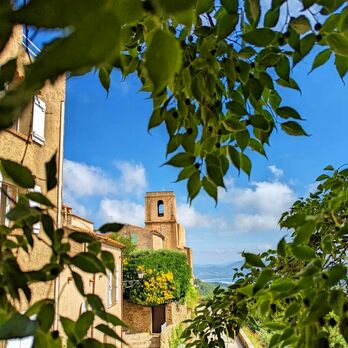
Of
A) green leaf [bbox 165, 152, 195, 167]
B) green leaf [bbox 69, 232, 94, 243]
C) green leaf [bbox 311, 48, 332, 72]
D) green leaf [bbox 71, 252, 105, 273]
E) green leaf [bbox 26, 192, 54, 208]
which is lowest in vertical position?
green leaf [bbox 71, 252, 105, 273]

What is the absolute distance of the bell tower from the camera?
39.6m

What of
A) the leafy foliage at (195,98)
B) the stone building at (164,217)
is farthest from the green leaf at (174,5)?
the stone building at (164,217)

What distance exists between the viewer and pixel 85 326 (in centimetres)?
64

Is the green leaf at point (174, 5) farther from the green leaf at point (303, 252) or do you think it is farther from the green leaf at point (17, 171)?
the green leaf at point (303, 252)

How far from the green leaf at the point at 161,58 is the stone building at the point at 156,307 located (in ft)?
20.7

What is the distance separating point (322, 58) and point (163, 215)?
39414 millimetres

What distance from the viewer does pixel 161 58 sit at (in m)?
0.30

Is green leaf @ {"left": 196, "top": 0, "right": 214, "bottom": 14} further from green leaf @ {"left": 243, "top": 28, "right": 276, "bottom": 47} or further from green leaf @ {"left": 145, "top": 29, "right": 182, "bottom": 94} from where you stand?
green leaf @ {"left": 145, "top": 29, "right": 182, "bottom": 94}

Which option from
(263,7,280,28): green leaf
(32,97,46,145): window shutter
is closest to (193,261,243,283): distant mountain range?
(263,7,280,28): green leaf

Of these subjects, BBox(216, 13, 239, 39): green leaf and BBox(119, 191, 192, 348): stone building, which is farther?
BBox(119, 191, 192, 348): stone building

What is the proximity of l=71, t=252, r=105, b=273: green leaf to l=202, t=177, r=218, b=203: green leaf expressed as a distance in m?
0.29

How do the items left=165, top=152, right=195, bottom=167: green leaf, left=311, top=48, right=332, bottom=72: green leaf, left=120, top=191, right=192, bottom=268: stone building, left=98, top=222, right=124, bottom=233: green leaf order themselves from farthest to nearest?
left=120, top=191, right=192, bottom=268: stone building → left=311, top=48, right=332, bottom=72: green leaf → left=165, top=152, right=195, bottom=167: green leaf → left=98, top=222, right=124, bottom=233: green leaf

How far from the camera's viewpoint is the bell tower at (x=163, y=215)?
39.6 m

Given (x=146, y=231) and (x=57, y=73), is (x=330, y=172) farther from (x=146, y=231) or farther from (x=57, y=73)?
(x=146, y=231)
